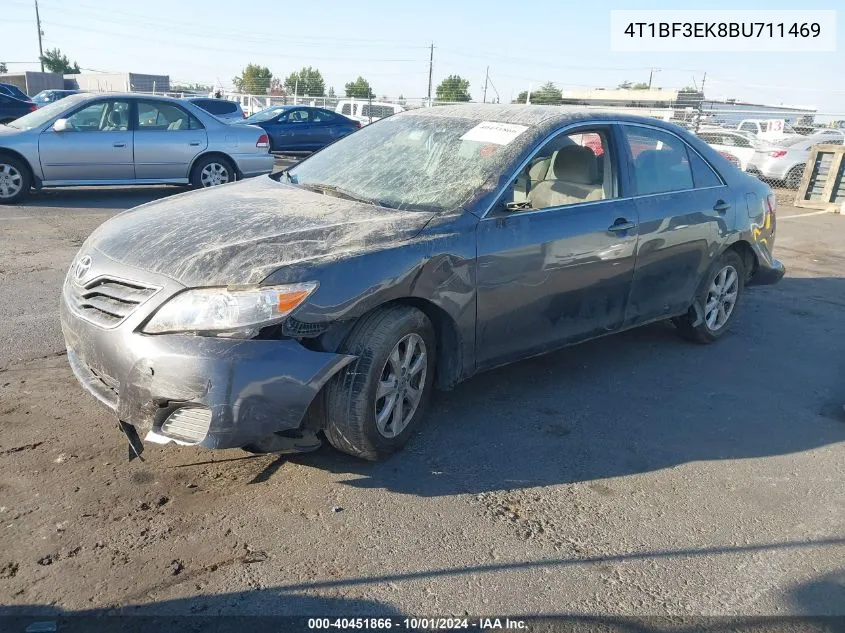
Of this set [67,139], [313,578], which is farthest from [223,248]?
[67,139]

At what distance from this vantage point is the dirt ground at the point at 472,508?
2.74 m

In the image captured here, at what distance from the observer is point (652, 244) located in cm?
488

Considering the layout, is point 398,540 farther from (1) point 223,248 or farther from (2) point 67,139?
(2) point 67,139

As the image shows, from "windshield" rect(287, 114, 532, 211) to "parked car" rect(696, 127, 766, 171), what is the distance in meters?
13.7

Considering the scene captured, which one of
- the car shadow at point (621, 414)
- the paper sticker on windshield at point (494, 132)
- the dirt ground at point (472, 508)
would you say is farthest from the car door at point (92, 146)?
the car shadow at point (621, 414)

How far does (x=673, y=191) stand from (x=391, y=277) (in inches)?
102

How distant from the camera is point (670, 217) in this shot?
16.4 ft

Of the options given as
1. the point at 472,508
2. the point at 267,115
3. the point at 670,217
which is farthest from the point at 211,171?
the point at 267,115

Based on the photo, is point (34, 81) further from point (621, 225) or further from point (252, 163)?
point (621, 225)

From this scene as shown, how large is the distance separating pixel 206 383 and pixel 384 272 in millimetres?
925

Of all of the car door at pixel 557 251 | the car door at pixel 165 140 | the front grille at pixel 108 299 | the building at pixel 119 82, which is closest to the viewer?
the front grille at pixel 108 299

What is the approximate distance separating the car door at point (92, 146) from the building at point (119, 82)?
33.6 m

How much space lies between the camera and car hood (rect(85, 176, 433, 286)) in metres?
3.22

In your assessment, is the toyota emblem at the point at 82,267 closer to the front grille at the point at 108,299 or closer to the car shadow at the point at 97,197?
the front grille at the point at 108,299
